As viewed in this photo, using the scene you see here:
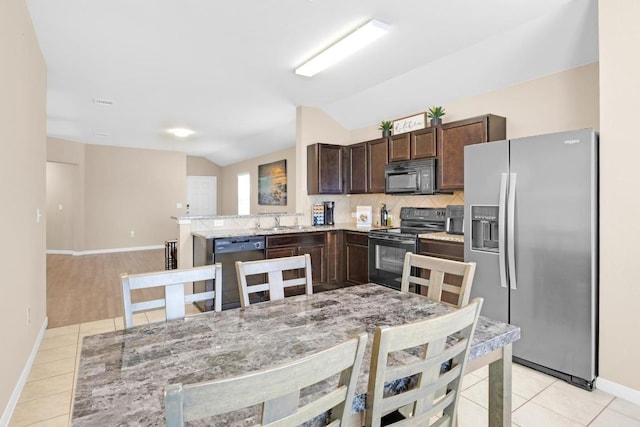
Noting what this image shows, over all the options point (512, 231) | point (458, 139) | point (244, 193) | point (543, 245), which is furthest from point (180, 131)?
point (543, 245)

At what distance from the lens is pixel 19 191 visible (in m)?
2.43

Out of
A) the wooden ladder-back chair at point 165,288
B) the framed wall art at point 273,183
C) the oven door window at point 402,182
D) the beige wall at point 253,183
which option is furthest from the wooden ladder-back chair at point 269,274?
the framed wall art at point 273,183

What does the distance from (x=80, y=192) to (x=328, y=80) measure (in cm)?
686

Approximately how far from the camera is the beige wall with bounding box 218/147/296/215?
7859mm

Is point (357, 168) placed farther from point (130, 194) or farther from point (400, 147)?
point (130, 194)

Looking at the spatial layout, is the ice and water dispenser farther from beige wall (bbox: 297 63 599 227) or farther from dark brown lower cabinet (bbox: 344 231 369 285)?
dark brown lower cabinet (bbox: 344 231 369 285)

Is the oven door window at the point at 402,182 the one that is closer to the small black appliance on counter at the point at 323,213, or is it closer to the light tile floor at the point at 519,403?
the small black appliance on counter at the point at 323,213

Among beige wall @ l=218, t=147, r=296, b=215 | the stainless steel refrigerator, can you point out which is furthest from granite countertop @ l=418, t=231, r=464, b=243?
A: beige wall @ l=218, t=147, r=296, b=215

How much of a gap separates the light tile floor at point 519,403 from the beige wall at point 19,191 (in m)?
0.15

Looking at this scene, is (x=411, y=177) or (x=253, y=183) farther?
(x=253, y=183)

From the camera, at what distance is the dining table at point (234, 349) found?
2.90ft

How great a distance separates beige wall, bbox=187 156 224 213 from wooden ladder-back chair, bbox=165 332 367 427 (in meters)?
10.7

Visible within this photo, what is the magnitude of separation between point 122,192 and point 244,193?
3.09 m

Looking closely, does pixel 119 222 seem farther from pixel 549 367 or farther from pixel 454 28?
pixel 549 367
